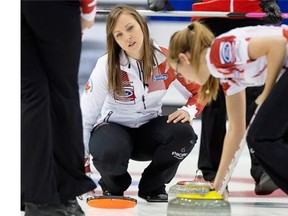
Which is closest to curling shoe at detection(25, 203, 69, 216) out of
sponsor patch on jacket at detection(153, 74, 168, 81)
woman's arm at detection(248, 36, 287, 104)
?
woman's arm at detection(248, 36, 287, 104)

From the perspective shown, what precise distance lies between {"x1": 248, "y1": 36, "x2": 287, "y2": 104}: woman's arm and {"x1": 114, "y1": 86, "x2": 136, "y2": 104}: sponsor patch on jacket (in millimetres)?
846

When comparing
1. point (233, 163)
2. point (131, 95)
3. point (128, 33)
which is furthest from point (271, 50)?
point (131, 95)

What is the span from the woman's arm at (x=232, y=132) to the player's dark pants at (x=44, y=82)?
0.45 meters

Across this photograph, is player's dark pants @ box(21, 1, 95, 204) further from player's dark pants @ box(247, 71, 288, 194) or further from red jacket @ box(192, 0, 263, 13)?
red jacket @ box(192, 0, 263, 13)

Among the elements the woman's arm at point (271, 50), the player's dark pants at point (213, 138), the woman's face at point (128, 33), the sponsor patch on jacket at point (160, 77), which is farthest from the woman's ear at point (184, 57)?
the player's dark pants at point (213, 138)

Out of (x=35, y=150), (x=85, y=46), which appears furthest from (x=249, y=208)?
(x=85, y=46)

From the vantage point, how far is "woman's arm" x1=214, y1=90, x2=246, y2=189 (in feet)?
7.49

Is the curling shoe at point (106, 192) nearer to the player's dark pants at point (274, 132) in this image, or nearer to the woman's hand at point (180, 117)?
the woman's hand at point (180, 117)

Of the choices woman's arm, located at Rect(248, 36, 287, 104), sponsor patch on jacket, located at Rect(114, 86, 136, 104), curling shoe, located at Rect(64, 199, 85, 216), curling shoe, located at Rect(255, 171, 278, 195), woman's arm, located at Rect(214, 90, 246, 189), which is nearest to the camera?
woman's arm, located at Rect(248, 36, 287, 104)

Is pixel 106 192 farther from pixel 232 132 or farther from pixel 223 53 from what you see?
pixel 223 53

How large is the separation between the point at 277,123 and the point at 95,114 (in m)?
0.96

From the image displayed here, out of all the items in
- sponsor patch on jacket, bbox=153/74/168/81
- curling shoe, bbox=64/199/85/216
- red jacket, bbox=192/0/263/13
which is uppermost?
red jacket, bbox=192/0/263/13

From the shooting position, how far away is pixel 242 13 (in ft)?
9.52
